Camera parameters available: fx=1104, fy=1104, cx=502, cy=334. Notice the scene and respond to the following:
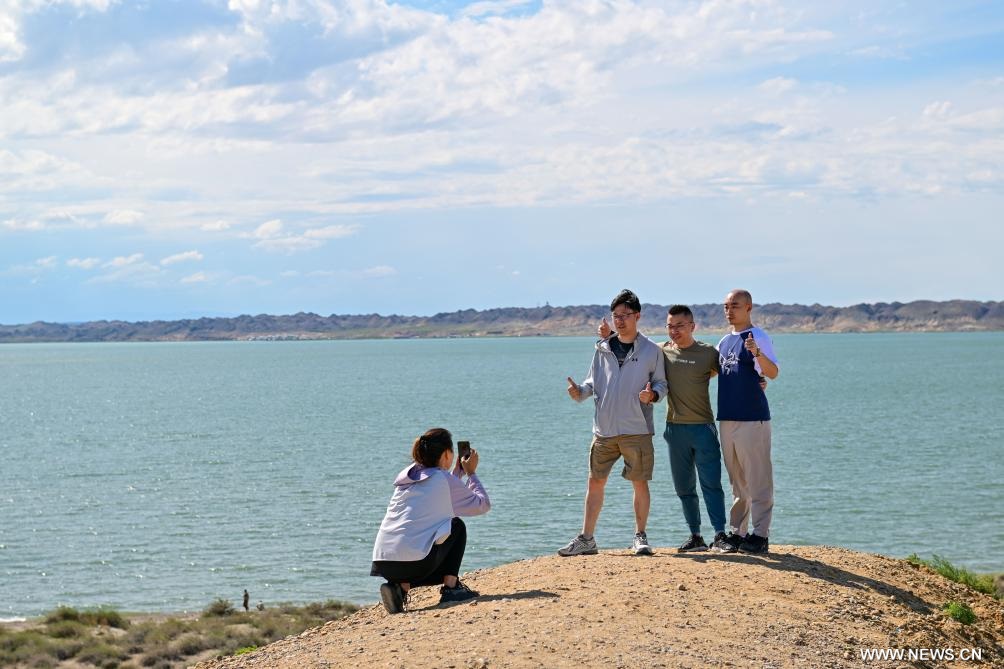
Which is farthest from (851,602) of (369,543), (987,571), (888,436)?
(888,436)

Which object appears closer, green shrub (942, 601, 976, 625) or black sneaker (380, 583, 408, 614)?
black sneaker (380, 583, 408, 614)

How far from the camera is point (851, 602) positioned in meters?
8.87

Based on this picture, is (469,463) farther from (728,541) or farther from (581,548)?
(728,541)

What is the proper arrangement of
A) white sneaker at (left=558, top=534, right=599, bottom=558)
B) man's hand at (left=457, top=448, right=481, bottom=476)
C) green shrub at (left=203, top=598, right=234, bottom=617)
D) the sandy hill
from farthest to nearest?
1. green shrub at (left=203, top=598, right=234, bottom=617)
2. white sneaker at (left=558, top=534, right=599, bottom=558)
3. man's hand at (left=457, top=448, right=481, bottom=476)
4. the sandy hill

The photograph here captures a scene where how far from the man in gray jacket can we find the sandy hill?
0.82 m

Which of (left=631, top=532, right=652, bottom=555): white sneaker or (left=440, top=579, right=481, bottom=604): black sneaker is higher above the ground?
(left=631, top=532, right=652, bottom=555): white sneaker

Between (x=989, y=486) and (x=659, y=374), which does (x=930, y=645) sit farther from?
(x=989, y=486)

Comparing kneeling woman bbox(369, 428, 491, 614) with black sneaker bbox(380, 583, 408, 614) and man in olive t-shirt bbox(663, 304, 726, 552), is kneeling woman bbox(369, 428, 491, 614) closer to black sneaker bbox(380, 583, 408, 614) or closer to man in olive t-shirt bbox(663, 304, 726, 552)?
black sneaker bbox(380, 583, 408, 614)

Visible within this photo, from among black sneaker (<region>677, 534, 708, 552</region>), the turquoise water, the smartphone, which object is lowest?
the turquoise water

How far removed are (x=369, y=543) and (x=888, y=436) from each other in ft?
91.4

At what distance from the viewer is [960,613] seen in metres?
9.66

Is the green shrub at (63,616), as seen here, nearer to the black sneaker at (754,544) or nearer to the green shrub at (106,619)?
the green shrub at (106,619)

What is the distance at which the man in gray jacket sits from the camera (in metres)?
9.59

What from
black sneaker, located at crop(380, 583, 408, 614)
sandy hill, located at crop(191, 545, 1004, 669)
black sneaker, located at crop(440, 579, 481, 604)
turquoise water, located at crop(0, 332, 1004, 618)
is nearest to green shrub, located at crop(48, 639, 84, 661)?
turquoise water, located at crop(0, 332, 1004, 618)
